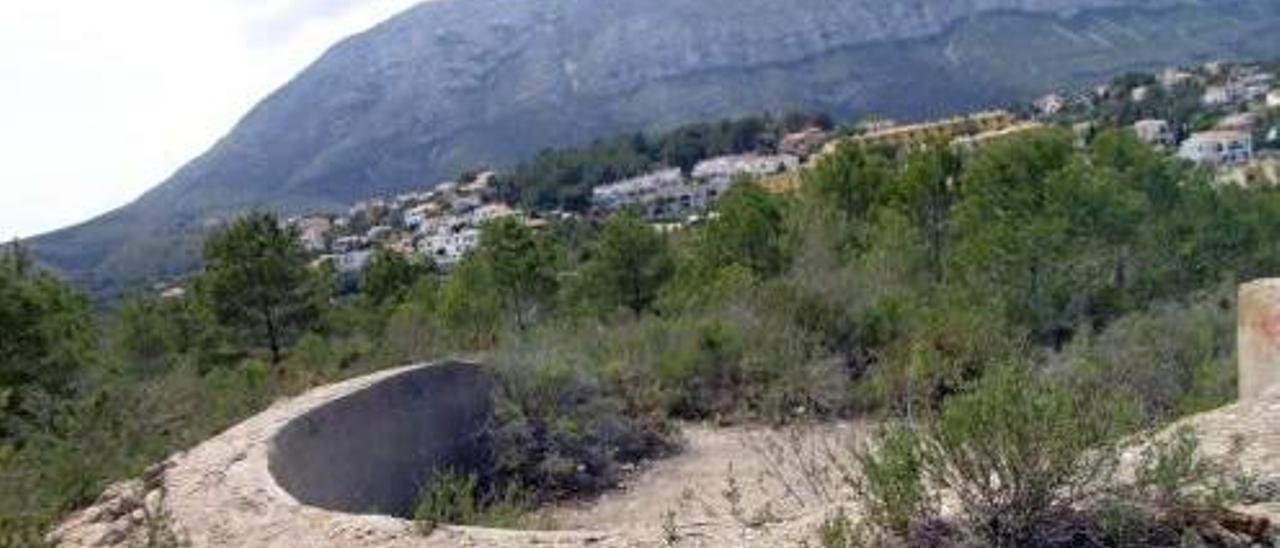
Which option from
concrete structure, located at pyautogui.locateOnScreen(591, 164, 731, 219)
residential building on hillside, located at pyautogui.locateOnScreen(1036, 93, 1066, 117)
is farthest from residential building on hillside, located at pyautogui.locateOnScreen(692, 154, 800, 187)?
residential building on hillside, located at pyautogui.locateOnScreen(1036, 93, 1066, 117)

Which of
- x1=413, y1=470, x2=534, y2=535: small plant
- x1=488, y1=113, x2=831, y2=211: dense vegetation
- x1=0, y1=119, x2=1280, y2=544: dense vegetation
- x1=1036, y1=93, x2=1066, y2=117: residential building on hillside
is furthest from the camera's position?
x1=1036, y1=93, x2=1066, y2=117: residential building on hillside

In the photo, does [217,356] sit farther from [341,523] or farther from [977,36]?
[977,36]

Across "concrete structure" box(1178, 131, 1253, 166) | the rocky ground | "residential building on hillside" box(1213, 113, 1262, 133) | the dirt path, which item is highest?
the rocky ground

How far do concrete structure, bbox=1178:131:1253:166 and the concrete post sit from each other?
5214cm

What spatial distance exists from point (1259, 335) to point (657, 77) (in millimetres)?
127388

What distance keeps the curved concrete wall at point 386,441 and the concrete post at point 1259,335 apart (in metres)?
7.33

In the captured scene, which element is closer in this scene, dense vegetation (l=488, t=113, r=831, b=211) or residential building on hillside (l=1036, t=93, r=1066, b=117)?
dense vegetation (l=488, t=113, r=831, b=211)

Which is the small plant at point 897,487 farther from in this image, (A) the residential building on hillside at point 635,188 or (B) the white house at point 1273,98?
(B) the white house at point 1273,98

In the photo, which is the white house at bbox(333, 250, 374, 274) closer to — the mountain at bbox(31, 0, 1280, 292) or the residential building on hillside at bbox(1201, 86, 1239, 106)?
the mountain at bbox(31, 0, 1280, 292)

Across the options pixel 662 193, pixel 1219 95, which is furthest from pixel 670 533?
pixel 1219 95

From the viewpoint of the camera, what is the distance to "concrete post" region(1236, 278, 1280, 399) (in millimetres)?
10703

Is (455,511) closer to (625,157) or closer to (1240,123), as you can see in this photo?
(1240,123)

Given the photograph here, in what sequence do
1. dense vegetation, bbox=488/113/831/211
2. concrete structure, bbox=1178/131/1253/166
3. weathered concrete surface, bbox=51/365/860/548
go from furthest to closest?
dense vegetation, bbox=488/113/831/211 → concrete structure, bbox=1178/131/1253/166 → weathered concrete surface, bbox=51/365/860/548

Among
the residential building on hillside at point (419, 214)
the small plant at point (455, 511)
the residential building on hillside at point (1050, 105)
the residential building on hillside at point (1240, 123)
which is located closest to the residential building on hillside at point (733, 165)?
the residential building on hillside at point (419, 214)
